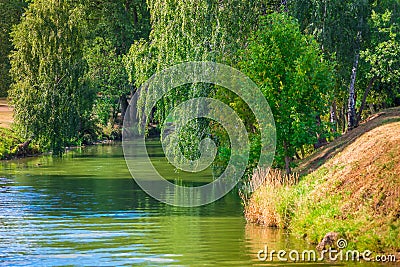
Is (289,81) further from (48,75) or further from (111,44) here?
(111,44)

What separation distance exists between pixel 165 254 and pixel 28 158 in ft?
116

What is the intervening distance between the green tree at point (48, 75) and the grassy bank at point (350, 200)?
1108 inches

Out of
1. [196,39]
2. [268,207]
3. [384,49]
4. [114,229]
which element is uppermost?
[196,39]

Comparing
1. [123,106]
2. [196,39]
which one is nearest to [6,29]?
[123,106]

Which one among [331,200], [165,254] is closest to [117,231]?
[165,254]

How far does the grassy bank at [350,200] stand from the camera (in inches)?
856

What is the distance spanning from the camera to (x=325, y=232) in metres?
22.8

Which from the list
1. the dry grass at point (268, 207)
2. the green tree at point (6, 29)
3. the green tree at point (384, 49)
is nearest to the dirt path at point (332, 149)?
the green tree at point (384, 49)

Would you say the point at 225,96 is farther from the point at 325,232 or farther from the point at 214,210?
the point at 325,232

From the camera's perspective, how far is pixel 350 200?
936 inches

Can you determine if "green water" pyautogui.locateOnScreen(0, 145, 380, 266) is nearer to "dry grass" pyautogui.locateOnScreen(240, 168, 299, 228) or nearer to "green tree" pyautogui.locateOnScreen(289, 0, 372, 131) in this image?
"dry grass" pyautogui.locateOnScreen(240, 168, 299, 228)

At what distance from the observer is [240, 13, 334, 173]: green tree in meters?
31.7

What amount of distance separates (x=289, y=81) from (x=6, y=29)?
6387 cm

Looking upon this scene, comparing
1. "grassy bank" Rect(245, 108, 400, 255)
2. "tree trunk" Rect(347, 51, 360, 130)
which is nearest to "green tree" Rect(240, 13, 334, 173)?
"grassy bank" Rect(245, 108, 400, 255)
